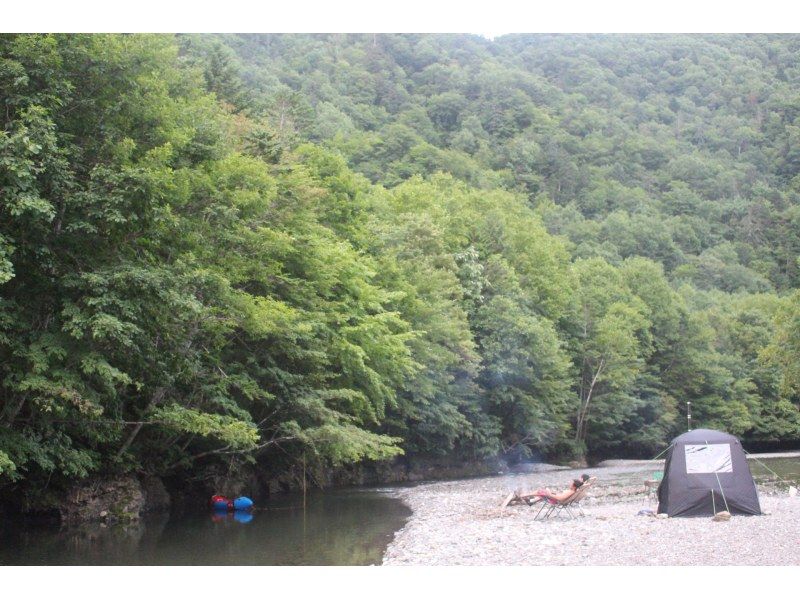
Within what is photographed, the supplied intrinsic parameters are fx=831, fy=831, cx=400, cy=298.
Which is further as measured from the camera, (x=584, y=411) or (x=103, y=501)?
(x=584, y=411)

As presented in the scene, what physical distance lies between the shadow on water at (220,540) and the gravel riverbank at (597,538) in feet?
3.55

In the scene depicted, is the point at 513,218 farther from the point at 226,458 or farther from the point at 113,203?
the point at 113,203

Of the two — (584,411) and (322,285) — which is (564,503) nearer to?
(322,285)

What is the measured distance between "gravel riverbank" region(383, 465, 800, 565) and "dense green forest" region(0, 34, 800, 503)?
18.5 ft

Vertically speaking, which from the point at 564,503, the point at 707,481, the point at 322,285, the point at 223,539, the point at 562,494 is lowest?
the point at 564,503

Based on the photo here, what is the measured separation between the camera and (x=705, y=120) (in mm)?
172250

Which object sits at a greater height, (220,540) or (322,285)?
(322,285)

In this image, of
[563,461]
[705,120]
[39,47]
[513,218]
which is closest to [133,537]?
[39,47]

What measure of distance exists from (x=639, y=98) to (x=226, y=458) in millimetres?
174916

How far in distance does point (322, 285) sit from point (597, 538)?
652 inches

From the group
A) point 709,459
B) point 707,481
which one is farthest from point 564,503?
point 709,459

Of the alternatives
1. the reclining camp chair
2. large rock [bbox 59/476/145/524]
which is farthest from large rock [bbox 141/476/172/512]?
the reclining camp chair

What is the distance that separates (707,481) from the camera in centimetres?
2222

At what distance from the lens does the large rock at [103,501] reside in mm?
23656
